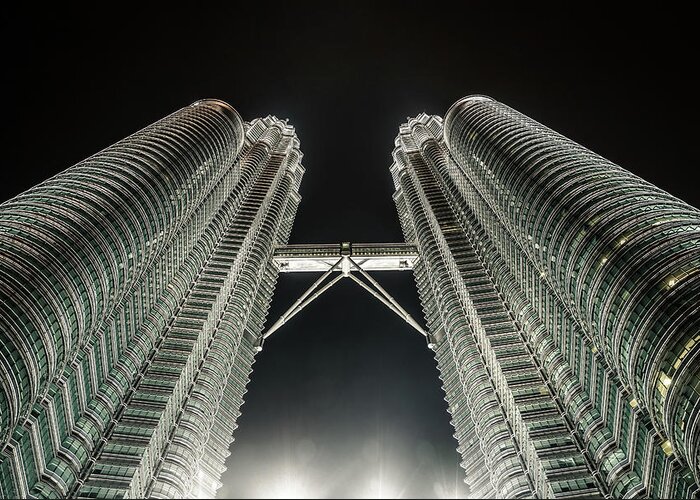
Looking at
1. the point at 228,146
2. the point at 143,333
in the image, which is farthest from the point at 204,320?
the point at 228,146

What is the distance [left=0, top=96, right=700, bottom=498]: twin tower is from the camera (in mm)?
59406

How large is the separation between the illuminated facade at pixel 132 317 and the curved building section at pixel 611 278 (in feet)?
164

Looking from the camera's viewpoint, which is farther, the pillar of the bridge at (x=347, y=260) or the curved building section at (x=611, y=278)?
the pillar of the bridge at (x=347, y=260)

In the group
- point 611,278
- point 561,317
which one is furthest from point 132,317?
point 611,278

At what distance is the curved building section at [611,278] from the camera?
53.1 metres

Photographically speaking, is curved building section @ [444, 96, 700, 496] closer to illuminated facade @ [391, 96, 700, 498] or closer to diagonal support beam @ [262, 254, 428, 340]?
illuminated facade @ [391, 96, 700, 498]

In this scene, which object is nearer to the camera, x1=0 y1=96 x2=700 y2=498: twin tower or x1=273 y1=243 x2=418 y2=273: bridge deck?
x1=0 y1=96 x2=700 y2=498: twin tower

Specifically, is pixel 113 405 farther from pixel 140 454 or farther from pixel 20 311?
pixel 20 311

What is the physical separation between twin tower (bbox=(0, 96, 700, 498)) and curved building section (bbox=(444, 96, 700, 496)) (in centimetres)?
28

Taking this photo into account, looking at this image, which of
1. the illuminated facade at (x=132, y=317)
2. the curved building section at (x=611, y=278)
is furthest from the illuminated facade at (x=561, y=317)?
the illuminated facade at (x=132, y=317)

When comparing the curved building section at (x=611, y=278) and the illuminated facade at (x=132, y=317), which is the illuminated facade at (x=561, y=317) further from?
the illuminated facade at (x=132, y=317)

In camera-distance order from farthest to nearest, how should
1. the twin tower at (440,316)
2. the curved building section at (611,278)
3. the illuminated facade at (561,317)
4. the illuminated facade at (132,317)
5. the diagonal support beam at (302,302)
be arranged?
1. the diagonal support beam at (302,302)
2. the illuminated facade at (132,317)
3. the twin tower at (440,316)
4. the illuminated facade at (561,317)
5. the curved building section at (611,278)

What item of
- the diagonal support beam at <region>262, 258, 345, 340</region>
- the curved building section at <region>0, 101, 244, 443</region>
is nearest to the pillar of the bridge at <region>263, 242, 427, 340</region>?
the diagonal support beam at <region>262, 258, 345, 340</region>

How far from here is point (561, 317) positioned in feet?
271
